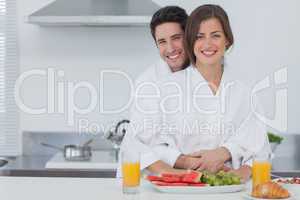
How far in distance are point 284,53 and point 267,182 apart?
92.3 inches

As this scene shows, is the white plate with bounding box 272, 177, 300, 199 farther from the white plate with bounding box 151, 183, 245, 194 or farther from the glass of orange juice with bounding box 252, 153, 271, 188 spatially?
the white plate with bounding box 151, 183, 245, 194

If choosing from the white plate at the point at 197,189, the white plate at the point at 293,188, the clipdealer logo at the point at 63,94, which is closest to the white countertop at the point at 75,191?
the white plate at the point at 197,189

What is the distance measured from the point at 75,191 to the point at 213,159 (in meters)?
0.63

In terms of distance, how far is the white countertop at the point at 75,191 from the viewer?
2.12 metres

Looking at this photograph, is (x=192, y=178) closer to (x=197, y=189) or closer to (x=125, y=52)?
(x=197, y=189)

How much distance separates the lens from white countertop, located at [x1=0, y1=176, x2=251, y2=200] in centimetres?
212

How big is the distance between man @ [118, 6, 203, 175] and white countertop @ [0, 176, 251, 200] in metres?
0.18

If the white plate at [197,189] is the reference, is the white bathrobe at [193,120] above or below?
above

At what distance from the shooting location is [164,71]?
2752 millimetres

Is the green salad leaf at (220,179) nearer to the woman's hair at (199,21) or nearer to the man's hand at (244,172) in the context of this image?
the man's hand at (244,172)

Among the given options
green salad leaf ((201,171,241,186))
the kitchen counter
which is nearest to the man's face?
green salad leaf ((201,171,241,186))

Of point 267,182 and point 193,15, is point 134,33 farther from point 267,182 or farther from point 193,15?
point 267,182

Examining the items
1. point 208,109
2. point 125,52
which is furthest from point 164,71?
point 125,52

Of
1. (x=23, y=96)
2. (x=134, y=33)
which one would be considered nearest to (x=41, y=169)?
(x=23, y=96)
